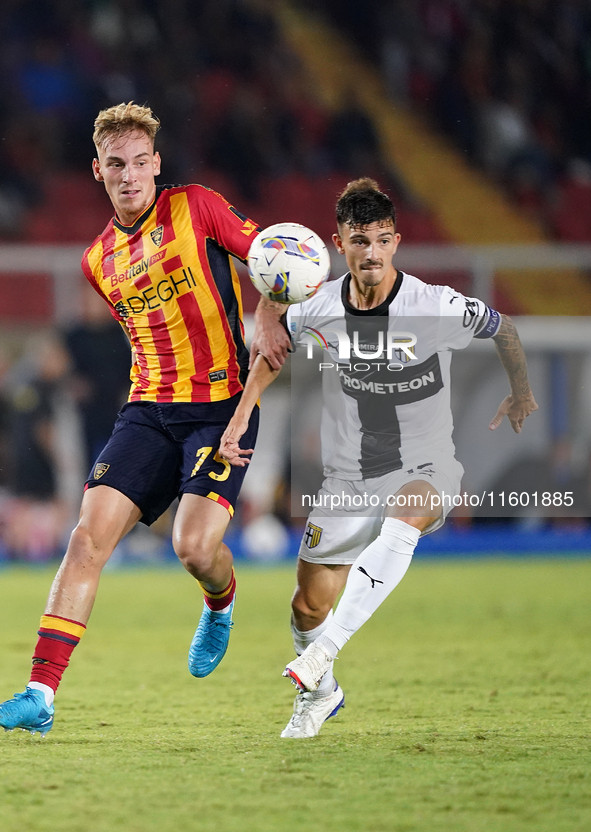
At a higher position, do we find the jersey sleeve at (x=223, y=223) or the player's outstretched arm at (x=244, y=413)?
the jersey sleeve at (x=223, y=223)

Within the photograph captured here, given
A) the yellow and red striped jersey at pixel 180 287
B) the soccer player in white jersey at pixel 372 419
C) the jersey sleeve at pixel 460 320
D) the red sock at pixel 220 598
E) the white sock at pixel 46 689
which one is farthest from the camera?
the red sock at pixel 220 598

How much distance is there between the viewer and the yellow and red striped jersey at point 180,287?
429 centimetres

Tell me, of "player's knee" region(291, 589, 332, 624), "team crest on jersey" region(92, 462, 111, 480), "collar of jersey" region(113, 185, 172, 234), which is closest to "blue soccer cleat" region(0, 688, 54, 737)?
"team crest on jersey" region(92, 462, 111, 480)

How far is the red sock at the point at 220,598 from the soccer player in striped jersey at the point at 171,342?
95mm

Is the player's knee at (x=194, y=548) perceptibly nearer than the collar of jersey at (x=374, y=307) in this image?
Yes

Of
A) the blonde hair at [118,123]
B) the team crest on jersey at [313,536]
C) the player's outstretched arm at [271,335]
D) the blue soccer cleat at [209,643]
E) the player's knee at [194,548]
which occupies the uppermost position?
the blonde hair at [118,123]

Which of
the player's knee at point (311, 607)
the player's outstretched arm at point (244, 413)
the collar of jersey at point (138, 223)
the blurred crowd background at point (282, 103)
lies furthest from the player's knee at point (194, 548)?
the blurred crowd background at point (282, 103)

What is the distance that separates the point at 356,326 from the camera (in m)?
4.38

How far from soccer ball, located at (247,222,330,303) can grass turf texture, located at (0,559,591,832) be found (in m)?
1.58

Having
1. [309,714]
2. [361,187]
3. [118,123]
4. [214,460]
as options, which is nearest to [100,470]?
[214,460]

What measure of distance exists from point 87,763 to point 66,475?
25.5ft

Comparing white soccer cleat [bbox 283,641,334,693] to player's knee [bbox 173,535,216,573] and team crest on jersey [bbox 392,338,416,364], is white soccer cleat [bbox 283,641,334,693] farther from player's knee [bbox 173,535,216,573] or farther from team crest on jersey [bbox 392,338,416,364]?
team crest on jersey [bbox 392,338,416,364]

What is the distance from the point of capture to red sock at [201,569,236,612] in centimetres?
458

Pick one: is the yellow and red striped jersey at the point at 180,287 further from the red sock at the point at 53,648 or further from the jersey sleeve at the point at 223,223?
the red sock at the point at 53,648
